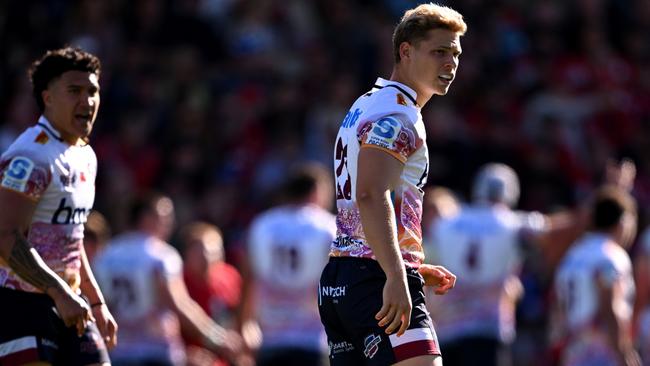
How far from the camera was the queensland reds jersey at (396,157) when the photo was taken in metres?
6.62

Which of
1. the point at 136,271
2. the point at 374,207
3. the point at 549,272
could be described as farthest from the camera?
the point at 549,272

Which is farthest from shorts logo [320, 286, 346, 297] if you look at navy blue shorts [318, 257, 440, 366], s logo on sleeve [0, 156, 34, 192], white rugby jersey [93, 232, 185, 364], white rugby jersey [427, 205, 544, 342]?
white rugby jersey [427, 205, 544, 342]

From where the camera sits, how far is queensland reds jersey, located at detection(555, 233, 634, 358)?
11594 mm

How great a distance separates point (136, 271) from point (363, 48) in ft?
22.8

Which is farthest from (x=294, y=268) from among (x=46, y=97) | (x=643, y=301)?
(x=46, y=97)

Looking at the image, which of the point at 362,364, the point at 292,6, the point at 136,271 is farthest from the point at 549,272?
the point at 362,364

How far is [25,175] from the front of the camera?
7.33m

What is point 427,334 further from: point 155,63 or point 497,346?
point 155,63

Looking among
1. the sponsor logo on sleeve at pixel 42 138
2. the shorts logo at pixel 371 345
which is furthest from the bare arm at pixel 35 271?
the shorts logo at pixel 371 345

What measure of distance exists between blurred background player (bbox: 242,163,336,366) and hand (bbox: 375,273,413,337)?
6263 mm

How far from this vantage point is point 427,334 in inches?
262

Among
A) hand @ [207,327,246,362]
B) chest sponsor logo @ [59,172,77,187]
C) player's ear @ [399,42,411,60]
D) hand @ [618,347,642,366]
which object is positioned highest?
player's ear @ [399,42,411,60]

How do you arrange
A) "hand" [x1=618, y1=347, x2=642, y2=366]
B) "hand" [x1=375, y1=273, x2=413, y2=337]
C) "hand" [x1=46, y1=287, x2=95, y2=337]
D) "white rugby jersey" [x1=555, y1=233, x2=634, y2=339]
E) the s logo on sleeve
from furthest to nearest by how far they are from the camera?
"white rugby jersey" [x1=555, y1=233, x2=634, y2=339] → "hand" [x1=618, y1=347, x2=642, y2=366] → the s logo on sleeve → "hand" [x1=46, y1=287, x2=95, y2=337] → "hand" [x1=375, y1=273, x2=413, y2=337]

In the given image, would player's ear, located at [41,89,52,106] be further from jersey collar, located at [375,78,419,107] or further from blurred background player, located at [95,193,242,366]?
blurred background player, located at [95,193,242,366]
